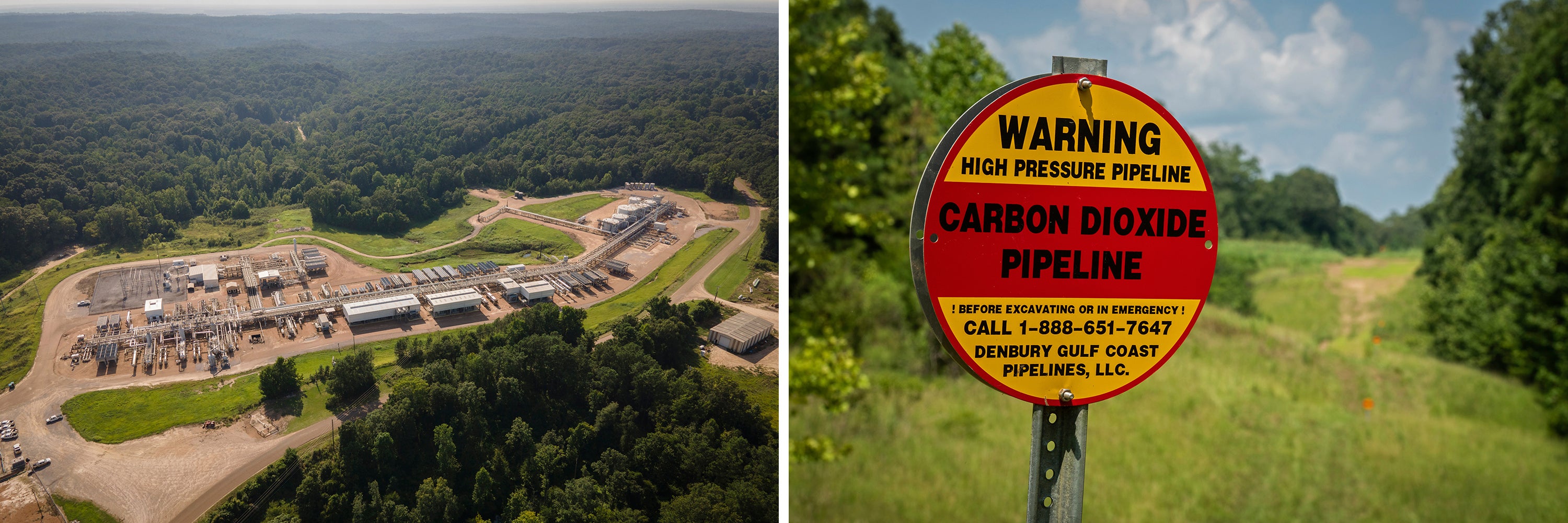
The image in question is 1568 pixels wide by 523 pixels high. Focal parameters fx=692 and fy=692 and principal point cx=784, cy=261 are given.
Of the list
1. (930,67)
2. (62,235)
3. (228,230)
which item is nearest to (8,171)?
(62,235)

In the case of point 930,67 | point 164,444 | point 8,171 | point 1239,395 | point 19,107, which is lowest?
point 1239,395

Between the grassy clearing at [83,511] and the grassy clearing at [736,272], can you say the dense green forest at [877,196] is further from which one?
the grassy clearing at [83,511]

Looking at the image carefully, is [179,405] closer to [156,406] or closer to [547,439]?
[156,406]

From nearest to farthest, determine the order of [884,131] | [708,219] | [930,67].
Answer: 1. [708,219]
2. [884,131]
3. [930,67]

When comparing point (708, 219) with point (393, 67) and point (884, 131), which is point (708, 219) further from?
point (884, 131)

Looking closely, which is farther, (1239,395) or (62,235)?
(1239,395)

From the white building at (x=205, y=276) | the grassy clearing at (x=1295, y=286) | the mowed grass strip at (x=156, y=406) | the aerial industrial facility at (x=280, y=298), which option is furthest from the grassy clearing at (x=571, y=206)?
the grassy clearing at (x=1295, y=286)

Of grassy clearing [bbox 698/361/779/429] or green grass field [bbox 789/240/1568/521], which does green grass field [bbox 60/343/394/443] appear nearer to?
grassy clearing [bbox 698/361/779/429]
